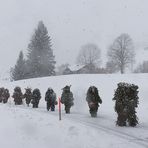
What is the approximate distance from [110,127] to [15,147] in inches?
204

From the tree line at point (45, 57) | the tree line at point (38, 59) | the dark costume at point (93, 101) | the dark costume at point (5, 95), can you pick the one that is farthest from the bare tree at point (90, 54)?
the dark costume at point (93, 101)

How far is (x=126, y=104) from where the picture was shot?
62.5 feet

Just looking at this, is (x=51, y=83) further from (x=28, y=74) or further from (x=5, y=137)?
(x=5, y=137)

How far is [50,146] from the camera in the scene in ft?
48.1

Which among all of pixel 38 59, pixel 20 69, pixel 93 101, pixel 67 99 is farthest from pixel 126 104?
pixel 20 69

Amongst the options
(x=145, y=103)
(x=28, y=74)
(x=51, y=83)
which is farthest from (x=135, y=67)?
(x=145, y=103)

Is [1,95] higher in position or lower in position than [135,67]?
lower

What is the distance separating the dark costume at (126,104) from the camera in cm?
1891

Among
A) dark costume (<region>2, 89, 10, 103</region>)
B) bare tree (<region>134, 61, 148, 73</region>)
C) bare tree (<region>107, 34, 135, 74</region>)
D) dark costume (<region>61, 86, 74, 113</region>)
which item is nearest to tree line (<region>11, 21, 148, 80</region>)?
bare tree (<region>107, 34, 135, 74</region>)

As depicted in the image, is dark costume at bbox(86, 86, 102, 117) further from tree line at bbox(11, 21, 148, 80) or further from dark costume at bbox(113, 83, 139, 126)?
tree line at bbox(11, 21, 148, 80)

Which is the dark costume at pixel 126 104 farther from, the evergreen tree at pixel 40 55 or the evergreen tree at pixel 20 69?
the evergreen tree at pixel 20 69

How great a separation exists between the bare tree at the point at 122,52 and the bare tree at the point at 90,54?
14445 mm

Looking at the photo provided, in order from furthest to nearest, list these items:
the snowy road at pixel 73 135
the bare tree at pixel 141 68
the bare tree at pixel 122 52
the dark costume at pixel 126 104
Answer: the bare tree at pixel 141 68, the bare tree at pixel 122 52, the dark costume at pixel 126 104, the snowy road at pixel 73 135

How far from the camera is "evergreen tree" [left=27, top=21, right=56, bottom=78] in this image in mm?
78812
